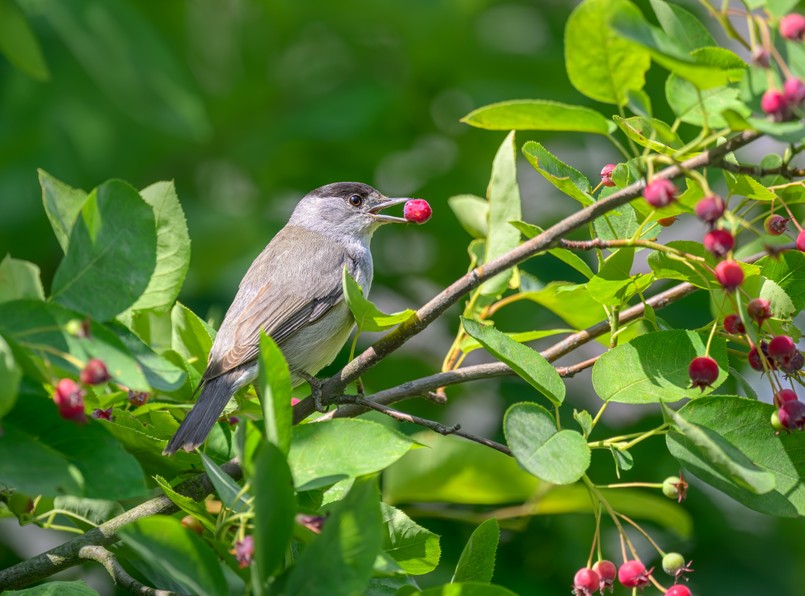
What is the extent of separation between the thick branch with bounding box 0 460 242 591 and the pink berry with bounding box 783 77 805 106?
1443 millimetres

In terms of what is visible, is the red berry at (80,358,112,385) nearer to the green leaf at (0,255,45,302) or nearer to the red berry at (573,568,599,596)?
the green leaf at (0,255,45,302)

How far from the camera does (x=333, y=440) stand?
182 cm

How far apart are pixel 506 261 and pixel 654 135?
0.41 meters

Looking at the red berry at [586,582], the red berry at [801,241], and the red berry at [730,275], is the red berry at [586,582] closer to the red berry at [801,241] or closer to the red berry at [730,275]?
the red berry at [730,275]

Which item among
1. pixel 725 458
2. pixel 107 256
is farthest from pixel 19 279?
pixel 725 458

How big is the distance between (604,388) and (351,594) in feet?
2.63

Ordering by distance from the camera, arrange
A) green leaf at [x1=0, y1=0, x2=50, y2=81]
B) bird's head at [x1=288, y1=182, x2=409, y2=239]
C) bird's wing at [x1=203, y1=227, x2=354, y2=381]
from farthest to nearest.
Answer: bird's head at [x1=288, y1=182, x2=409, y2=239]
bird's wing at [x1=203, y1=227, x2=354, y2=381]
green leaf at [x1=0, y1=0, x2=50, y2=81]

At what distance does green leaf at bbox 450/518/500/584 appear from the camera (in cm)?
213

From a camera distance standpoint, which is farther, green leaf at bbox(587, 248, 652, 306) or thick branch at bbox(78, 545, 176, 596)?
green leaf at bbox(587, 248, 652, 306)

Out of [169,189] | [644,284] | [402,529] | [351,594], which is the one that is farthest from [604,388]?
[169,189]

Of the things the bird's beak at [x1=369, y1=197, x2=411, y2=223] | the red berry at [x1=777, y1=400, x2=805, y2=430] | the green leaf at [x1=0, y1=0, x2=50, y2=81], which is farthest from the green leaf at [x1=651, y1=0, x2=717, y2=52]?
the bird's beak at [x1=369, y1=197, x2=411, y2=223]

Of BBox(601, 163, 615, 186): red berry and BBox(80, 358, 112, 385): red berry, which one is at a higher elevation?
BBox(80, 358, 112, 385): red berry

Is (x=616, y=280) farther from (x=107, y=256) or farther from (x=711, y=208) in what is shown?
(x=107, y=256)

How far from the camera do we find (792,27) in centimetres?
167
